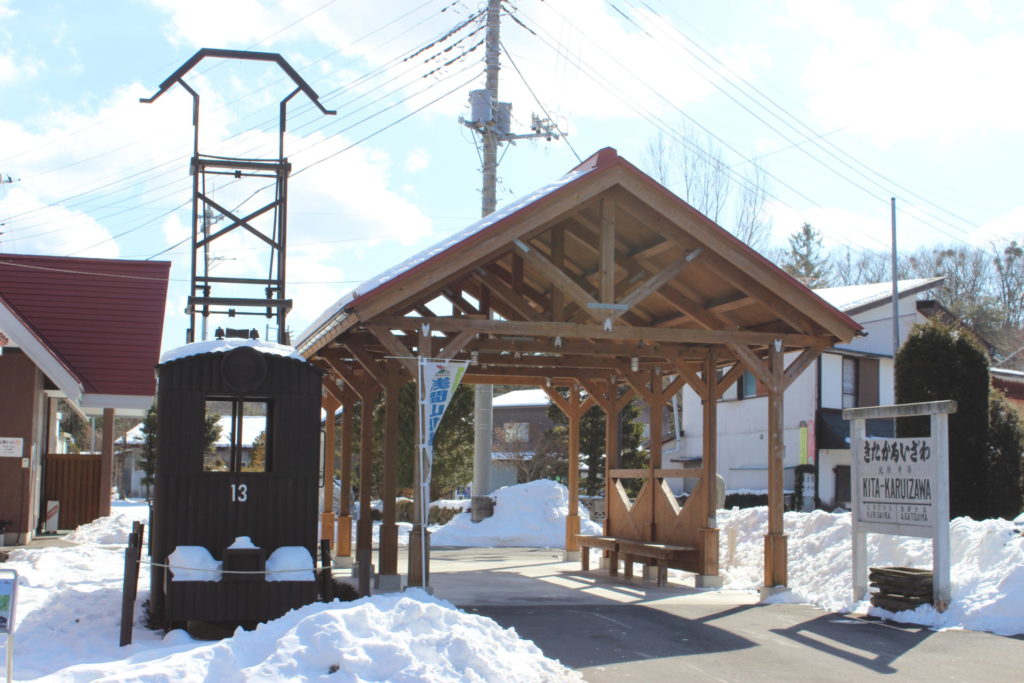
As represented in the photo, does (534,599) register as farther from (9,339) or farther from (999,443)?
(9,339)

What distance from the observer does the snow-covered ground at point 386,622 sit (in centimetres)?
787

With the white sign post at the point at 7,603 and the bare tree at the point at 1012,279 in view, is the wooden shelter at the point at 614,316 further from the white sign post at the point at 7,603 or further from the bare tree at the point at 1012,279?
the bare tree at the point at 1012,279

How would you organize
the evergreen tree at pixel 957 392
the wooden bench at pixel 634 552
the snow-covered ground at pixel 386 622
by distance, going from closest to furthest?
the snow-covered ground at pixel 386 622 → the wooden bench at pixel 634 552 → the evergreen tree at pixel 957 392

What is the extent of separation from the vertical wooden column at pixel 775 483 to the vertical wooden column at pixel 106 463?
14.2 metres

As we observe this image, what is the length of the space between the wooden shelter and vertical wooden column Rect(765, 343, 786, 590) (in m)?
0.02

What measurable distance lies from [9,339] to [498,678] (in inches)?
627

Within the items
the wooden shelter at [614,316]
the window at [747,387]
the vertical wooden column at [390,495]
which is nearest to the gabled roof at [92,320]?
the wooden shelter at [614,316]

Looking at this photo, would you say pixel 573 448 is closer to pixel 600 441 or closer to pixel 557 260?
pixel 557 260

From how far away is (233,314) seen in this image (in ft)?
44.8

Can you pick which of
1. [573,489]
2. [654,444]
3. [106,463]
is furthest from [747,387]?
[106,463]

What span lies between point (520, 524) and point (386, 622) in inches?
715

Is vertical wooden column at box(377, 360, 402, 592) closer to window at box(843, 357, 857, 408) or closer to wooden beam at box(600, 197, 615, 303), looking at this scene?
wooden beam at box(600, 197, 615, 303)

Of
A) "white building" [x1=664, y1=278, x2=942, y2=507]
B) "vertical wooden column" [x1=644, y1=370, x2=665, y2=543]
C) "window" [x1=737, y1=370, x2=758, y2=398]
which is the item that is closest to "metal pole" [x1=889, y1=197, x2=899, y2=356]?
"white building" [x1=664, y1=278, x2=942, y2=507]

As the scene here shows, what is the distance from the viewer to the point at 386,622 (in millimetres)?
8531
